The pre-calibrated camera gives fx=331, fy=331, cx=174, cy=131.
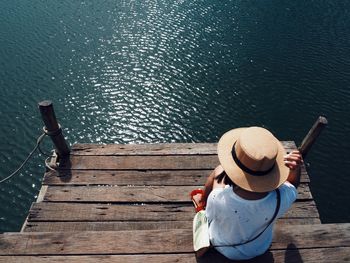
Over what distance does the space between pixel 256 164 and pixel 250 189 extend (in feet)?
0.95

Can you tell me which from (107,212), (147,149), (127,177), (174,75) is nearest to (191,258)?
(107,212)

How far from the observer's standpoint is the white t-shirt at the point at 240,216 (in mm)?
3891

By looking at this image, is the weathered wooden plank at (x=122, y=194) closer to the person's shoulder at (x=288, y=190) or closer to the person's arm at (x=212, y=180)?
the person's arm at (x=212, y=180)

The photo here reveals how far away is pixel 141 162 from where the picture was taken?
7430 millimetres

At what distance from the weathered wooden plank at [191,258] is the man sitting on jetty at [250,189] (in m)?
0.56

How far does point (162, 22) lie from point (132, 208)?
52.5 feet

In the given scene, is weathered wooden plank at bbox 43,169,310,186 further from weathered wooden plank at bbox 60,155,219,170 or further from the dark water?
the dark water

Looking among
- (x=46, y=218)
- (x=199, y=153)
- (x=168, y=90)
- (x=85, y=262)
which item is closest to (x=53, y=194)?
(x=46, y=218)

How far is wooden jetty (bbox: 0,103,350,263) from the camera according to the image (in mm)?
4930

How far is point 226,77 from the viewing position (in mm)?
16938

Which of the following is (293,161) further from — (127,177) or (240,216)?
(127,177)

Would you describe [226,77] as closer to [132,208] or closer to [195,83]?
[195,83]

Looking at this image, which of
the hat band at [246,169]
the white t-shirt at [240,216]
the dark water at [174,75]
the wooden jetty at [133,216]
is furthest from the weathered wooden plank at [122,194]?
the dark water at [174,75]

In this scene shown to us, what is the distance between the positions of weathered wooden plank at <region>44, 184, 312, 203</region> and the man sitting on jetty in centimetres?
231
